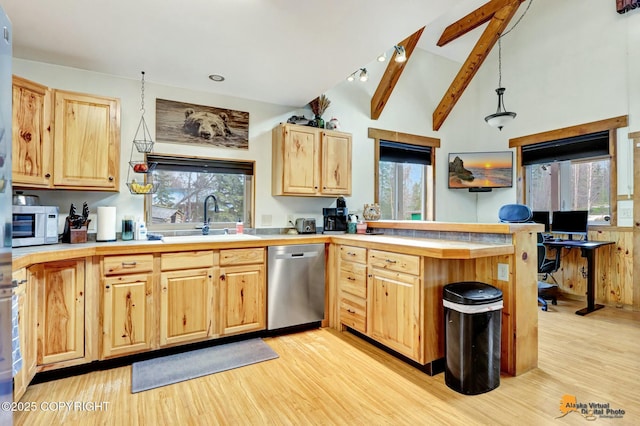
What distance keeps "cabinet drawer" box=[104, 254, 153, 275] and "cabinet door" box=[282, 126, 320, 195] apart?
155 centimetres

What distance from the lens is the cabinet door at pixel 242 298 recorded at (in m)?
2.88

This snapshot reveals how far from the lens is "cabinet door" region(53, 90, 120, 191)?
2570 millimetres

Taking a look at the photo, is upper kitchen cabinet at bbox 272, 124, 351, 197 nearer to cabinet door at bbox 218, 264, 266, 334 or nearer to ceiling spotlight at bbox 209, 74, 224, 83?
ceiling spotlight at bbox 209, 74, 224, 83

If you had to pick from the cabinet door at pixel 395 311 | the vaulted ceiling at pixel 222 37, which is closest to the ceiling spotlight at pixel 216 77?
the vaulted ceiling at pixel 222 37

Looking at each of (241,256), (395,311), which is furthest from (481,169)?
(241,256)

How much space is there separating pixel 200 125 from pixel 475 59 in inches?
156

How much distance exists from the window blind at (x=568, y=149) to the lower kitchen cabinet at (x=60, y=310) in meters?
5.91

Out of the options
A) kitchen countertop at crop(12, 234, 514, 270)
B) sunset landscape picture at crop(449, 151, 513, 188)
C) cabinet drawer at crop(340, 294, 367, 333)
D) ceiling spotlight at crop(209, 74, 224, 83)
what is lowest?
cabinet drawer at crop(340, 294, 367, 333)

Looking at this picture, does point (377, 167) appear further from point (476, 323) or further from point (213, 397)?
point (213, 397)

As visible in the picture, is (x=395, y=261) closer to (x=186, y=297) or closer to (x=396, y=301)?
(x=396, y=301)

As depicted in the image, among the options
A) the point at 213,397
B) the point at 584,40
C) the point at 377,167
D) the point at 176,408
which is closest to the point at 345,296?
the point at 213,397

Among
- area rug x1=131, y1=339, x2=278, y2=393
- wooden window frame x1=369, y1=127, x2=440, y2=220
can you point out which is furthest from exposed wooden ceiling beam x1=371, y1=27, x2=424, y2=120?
area rug x1=131, y1=339, x2=278, y2=393

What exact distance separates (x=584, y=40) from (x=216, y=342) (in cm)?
608

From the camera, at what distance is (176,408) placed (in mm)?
1971
